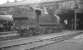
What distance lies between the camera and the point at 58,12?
3900cm

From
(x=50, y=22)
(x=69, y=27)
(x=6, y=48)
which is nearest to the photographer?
(x=6, y=48)

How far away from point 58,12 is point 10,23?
875 inches

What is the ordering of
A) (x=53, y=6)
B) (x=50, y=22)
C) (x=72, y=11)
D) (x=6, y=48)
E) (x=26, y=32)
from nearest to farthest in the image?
(x=6, y=48)
(x=26, y=32)
(x=50, y=22)
(x=72, y=11)
(x=53, y=6)

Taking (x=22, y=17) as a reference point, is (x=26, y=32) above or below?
below

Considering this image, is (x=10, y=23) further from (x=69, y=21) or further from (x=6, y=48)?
(x=69, y=21)

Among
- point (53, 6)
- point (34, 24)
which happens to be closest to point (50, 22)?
point (34, 24)

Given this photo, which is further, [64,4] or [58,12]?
[64,4]

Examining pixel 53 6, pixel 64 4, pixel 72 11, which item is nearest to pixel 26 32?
pixel 72 11

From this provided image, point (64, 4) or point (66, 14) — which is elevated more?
point (64, 4)

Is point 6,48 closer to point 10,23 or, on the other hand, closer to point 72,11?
point 10,23

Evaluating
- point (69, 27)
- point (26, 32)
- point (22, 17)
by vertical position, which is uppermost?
point (22, 17)

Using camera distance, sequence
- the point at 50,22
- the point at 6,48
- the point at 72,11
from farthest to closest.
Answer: the point at 72,11 < the point at 50,22 < the point at 6,48

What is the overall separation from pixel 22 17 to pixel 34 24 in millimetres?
1742

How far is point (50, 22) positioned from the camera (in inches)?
965
